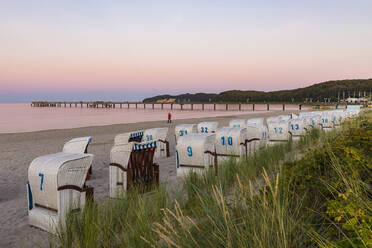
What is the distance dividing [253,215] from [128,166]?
169 inches

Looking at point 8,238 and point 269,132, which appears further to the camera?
point 269,132

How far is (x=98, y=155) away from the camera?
12.8 metres

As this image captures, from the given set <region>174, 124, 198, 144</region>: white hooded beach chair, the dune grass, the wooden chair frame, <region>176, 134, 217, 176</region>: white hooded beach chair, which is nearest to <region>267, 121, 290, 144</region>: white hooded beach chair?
<region>174, 124, 198, 144</region>: white hooded beach chair

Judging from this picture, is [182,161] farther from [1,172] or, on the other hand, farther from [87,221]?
[1,172]

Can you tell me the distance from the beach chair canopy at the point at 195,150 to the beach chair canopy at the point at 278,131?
16.6 ft

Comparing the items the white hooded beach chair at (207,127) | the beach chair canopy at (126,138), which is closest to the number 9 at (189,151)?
the beach chair canopy at (126,138)

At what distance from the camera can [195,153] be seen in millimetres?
7020

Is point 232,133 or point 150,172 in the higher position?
point 232,133

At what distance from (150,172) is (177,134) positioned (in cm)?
528

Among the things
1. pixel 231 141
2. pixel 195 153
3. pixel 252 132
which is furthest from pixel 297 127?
pixel 195 153

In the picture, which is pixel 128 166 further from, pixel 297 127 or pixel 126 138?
pixel 297 127

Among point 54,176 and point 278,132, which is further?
point 278,132

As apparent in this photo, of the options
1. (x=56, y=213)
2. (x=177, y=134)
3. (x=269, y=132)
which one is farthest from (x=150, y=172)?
(x=269, y=132)

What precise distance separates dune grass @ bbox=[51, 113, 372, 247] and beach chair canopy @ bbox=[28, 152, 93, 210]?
711mm
